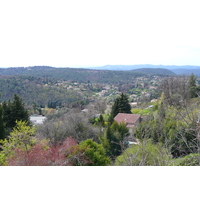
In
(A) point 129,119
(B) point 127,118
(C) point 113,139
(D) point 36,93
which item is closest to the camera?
(C) point 113,139

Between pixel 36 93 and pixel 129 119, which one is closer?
pixel 129 119

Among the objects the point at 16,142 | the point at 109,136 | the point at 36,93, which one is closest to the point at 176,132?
the point at 109,136

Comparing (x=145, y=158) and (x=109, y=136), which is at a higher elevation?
(x=145, y=158)

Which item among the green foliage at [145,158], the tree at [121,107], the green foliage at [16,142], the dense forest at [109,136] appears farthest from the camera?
the tree at [121,107]

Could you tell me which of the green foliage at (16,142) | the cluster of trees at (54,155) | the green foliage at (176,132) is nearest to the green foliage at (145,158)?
the green foliage at (176,132)

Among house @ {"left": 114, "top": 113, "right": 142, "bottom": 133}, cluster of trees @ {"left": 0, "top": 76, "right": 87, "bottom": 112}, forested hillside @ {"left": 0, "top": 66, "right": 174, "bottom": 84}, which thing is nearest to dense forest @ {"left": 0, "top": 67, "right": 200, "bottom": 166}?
house @ {"left": 114, "top": 113, "right": 142, "bottom": 133}

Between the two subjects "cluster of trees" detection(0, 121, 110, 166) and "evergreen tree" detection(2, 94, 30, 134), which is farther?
"evergreen tree" detection(2, 94, 30, 134)

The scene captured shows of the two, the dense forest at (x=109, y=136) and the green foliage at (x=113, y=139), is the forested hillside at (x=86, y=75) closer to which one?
the dense forest at (x=109, y=136)

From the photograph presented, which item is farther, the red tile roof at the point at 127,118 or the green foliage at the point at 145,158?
the red tile roof at the point at 127,118

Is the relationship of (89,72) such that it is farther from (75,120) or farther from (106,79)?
(75,120)

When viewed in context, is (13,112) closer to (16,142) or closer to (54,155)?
(16,142)

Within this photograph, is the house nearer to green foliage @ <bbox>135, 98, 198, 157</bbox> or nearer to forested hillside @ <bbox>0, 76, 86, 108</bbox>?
green foliage @ <bbox>135, 98, 198, 157</bbox>
